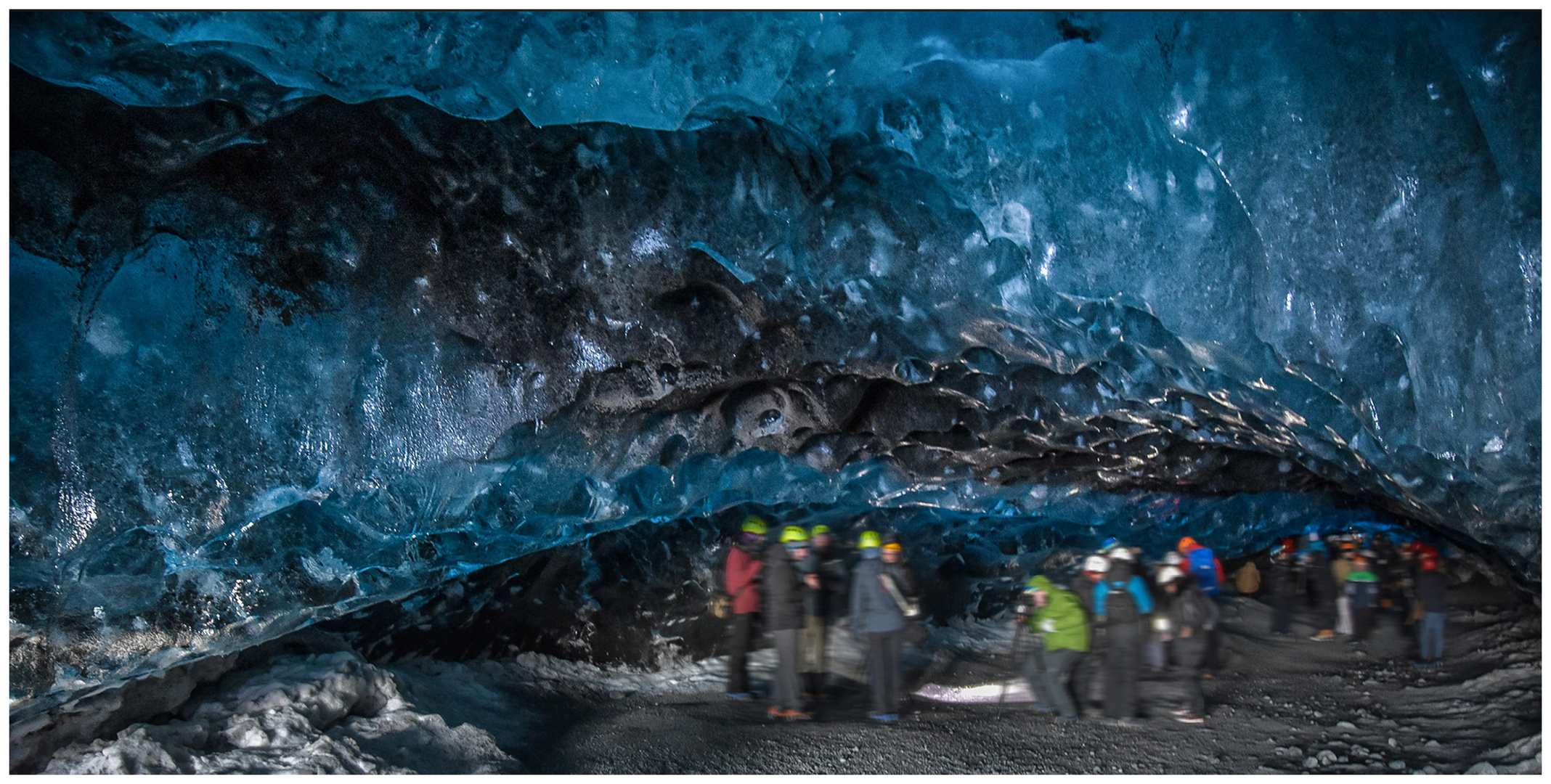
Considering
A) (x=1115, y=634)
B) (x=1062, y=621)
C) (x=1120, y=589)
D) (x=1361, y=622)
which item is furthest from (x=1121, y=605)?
(x=1361, y=622)

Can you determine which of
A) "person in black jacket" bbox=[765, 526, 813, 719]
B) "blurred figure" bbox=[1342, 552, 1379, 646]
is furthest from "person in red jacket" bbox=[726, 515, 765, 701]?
"blurred figure" bbox=[1342, 552, 1379, 646]

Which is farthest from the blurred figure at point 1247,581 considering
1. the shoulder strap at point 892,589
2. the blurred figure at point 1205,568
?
the shoulder strap at point 892,589

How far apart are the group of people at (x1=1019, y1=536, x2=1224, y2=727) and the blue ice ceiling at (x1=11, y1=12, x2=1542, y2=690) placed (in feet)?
4.85

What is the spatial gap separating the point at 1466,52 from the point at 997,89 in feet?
7.48

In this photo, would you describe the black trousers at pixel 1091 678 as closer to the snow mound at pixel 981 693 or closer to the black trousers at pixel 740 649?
the snow mound at pixel 981 693

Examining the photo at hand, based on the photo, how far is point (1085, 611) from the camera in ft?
19.1

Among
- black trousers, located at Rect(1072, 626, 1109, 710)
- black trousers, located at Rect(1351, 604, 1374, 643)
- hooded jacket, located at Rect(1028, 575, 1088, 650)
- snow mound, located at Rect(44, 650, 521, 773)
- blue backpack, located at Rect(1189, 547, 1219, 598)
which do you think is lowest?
snow mound, located at Rect(44, 650, 521, 773)

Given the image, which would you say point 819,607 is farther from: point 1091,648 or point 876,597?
point 1091,648

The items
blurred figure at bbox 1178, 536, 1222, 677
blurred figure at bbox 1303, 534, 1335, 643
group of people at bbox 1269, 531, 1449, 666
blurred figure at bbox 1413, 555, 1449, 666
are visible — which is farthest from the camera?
blurred figure at bbox 1303, 534, 1335, 643

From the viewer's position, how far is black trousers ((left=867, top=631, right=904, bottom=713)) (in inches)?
233

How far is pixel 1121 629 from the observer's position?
Result: 18.5ft

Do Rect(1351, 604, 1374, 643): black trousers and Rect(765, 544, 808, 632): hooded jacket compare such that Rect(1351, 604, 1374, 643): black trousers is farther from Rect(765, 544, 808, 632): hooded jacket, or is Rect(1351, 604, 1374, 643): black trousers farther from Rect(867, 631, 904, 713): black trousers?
Rect(765, 544, 808, 632): hooded jacket

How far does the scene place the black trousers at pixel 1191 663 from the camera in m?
6.21

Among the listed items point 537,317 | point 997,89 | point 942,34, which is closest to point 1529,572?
point 997,89
